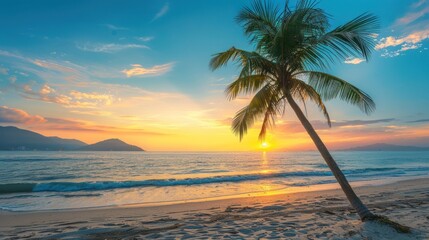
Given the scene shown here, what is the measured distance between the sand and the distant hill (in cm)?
13799

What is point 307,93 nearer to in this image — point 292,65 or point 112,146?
point 292,65

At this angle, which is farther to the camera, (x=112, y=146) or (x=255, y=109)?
(x=112, y=146)

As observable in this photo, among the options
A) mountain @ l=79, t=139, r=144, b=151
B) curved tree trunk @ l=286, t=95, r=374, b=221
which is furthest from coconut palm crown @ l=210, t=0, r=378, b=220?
mountain @ l=79, t=139, r=144, b=151

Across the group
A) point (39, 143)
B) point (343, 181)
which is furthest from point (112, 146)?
point (343, 181)

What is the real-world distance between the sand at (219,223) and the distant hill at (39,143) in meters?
138

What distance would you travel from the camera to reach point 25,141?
143375 millimetres

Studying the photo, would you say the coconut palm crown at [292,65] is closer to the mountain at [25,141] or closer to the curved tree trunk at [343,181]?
the curved tree trunk at [343,181]

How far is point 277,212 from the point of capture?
9.16 meters

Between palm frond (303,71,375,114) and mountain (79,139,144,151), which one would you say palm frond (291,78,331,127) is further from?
mountain (79,139,144,151)

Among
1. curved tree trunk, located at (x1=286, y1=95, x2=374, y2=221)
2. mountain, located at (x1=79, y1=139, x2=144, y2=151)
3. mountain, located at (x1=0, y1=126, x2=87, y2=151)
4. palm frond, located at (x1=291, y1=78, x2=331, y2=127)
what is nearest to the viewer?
curved tree trunk, located at (x1=286, y1=95, x2=374, y2=221)

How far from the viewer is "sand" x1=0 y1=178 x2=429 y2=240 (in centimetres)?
627

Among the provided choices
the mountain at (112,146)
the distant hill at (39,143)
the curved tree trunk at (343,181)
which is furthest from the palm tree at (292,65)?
the mountain at (112,146)

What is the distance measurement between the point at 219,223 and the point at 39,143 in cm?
16389

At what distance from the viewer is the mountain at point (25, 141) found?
127206 mm
